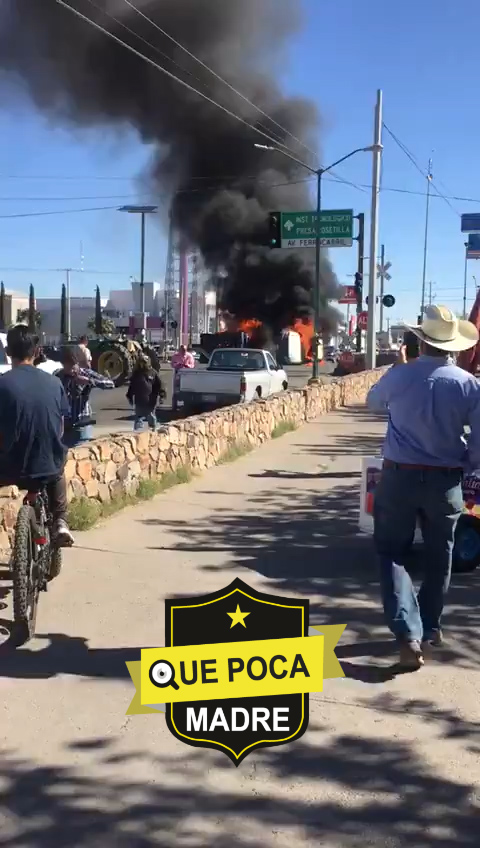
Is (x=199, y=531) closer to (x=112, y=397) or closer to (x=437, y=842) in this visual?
(x=437, y=842)

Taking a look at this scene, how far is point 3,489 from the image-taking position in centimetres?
607

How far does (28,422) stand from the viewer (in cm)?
463

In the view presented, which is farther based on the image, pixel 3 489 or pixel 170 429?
pixel 170 429

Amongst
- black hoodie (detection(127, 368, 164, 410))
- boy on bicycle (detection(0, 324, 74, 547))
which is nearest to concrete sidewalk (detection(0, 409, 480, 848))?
boy on bicycle (detection(0, 324, 74, 547))

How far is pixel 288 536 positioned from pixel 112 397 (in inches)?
701

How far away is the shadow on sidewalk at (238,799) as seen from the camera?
9.57ft

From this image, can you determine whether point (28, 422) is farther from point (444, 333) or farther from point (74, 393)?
point (74, 393)

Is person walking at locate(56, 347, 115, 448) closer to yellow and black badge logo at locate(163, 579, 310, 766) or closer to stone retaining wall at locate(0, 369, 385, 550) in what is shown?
stone retaining wall at locate(0, 369, 385, 550)

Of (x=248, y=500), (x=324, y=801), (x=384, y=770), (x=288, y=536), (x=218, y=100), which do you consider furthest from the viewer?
(x=218, y=100)

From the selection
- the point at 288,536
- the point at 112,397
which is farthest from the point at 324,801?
the point at 112,397

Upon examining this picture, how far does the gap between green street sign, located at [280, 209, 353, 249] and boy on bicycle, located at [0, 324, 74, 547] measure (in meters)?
20.7

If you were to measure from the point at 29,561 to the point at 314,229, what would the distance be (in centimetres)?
2159

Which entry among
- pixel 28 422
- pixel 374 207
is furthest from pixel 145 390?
pixel 374 207

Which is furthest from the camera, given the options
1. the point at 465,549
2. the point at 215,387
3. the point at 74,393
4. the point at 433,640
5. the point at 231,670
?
the point at 215,387
